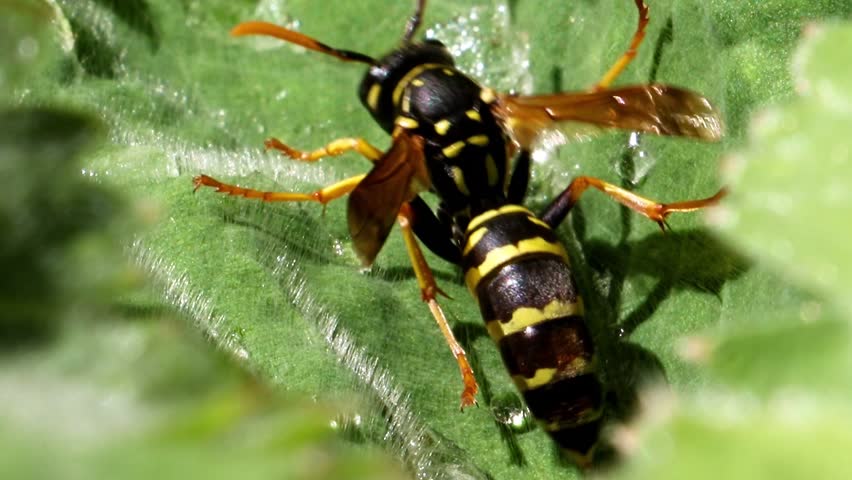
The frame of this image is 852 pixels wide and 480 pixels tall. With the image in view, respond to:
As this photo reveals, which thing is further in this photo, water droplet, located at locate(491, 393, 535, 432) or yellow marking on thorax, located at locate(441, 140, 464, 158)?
yellow marking on thorax, located at locate(441, 140, 464, 158)

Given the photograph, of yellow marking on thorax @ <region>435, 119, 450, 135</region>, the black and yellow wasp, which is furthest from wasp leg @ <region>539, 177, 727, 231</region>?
yellow marking on thorax @ <region>435, 119, 450, 135</region>

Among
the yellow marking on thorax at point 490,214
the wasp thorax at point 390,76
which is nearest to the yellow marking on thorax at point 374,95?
the wasp thorax at point 390,76

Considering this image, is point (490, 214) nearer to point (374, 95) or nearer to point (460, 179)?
point (460, 179)

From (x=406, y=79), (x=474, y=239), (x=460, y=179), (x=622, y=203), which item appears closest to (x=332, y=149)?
(x=406, y=79)

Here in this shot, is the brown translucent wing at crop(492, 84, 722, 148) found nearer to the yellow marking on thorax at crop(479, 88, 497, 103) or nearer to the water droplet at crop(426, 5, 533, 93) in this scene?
the yellow marking on thorax at crop(479, 88, 497, 103)

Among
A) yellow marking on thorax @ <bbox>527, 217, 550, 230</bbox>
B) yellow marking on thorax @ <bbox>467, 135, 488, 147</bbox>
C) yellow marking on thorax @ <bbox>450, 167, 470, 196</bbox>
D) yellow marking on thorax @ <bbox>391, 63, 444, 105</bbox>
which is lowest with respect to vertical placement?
yellow marking on thorax @ <bbox>450, 167, 470, 196</bbox>

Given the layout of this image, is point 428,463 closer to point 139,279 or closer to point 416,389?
point 416,389

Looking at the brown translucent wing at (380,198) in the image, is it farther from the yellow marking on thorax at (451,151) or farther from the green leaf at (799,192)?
the green leaf at (799,192)
